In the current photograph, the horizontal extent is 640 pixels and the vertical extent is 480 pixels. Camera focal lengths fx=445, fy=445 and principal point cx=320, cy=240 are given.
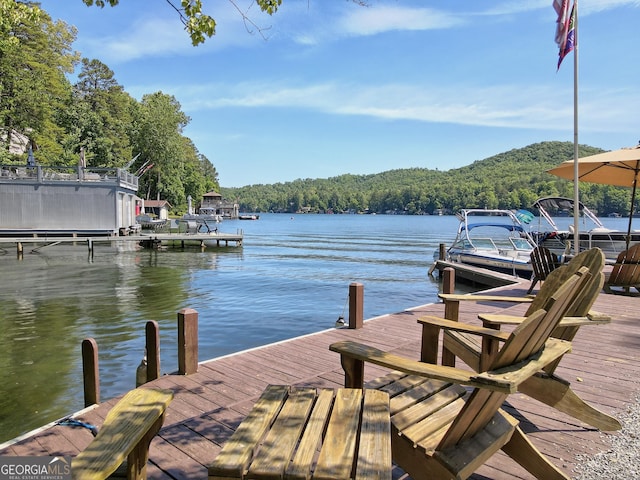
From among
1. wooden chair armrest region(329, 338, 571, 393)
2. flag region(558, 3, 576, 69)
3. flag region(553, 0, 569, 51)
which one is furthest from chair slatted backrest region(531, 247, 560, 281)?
wooden chair armrest region(329, 338, 571, 393)

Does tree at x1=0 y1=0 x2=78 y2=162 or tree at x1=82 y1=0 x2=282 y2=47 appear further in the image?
tree at x1=0 y1=0 x2=78 y2=162

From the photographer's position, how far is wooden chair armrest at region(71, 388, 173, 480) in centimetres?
159

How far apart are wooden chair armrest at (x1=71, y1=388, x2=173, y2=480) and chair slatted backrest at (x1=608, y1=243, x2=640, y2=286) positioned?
31.6ft

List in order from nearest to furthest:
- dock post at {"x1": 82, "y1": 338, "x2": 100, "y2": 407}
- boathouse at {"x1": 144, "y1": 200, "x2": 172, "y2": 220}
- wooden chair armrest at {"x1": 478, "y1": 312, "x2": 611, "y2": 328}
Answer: wooden chair armrest at {"x1": 478, "y1": 312, "x2": 611, "y2": 328} < dock post at {"x1": 82, "y1": 338, "x2": 100, "y2": 407} < boathouse at {"x1": 144, "y1": 200, "x2": 172, "y2": 220}

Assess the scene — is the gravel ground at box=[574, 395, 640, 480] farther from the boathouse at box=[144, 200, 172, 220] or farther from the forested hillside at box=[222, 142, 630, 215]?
the forested hillside at box=[222, 142, 630, 215]

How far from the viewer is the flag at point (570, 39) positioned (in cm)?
1034

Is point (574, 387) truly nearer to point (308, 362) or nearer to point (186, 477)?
point (308, 362)

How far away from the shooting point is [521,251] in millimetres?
19297

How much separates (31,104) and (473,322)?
127 feet

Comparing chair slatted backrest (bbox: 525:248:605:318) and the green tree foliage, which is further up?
the green tree foliage

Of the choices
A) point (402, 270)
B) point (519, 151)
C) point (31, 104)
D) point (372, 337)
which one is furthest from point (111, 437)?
point (519, 151)

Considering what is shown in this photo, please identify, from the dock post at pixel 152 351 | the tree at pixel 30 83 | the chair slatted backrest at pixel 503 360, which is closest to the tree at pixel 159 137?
the tree at pixel 30 83

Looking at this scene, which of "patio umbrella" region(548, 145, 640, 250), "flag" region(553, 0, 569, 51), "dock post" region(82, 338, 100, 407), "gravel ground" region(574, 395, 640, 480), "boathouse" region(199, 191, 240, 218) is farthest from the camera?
"boathouse" region(199, 191, 240, 218)

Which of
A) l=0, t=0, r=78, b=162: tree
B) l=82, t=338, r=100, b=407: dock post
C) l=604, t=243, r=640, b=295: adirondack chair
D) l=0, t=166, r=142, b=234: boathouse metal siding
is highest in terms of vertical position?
l=0, t=0, r=78, b=162: tree
